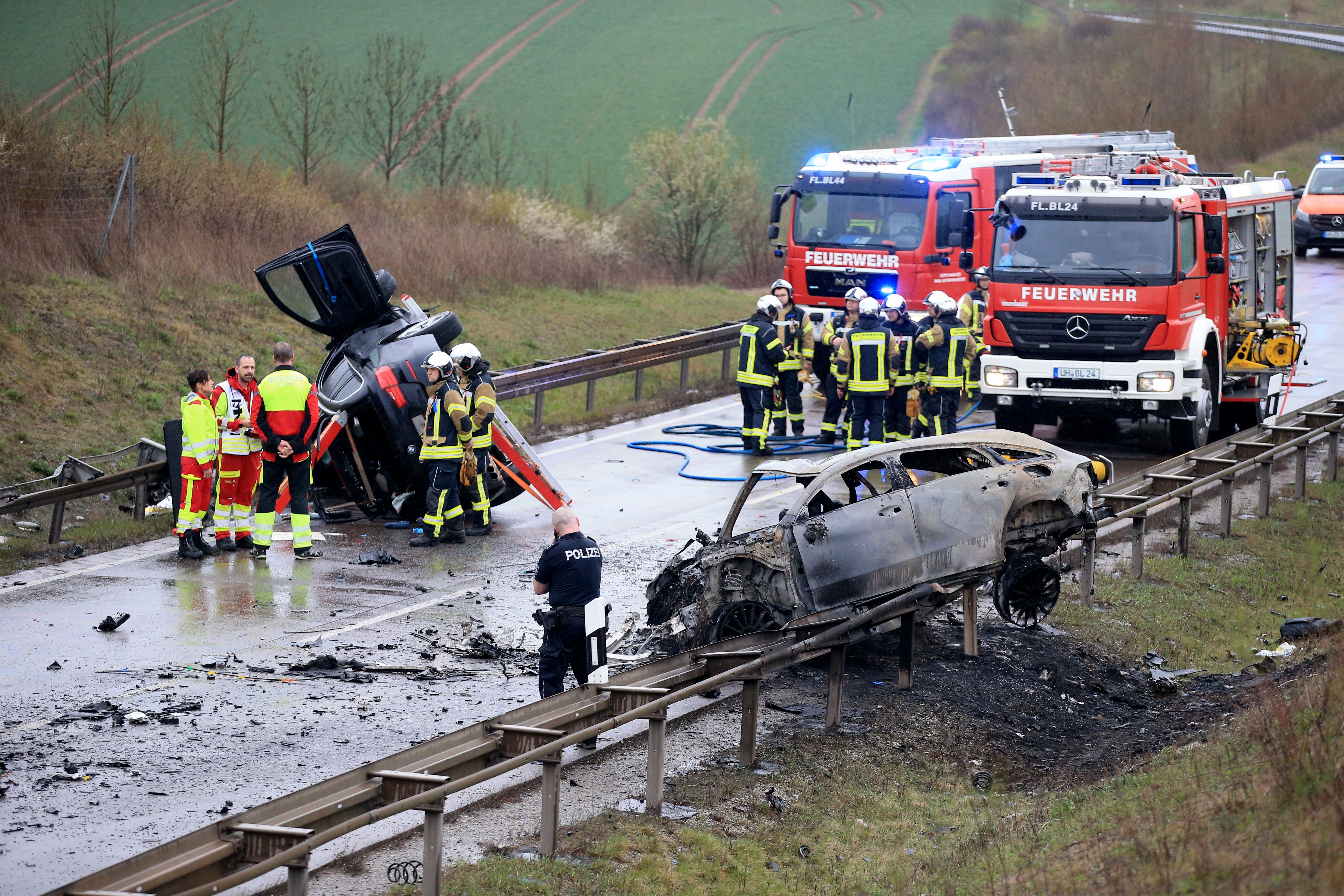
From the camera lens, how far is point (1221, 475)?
13203 mm

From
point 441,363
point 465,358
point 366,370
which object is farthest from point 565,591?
point 366,370

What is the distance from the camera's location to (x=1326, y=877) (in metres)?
5.09

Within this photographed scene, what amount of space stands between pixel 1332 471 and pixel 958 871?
11386mm

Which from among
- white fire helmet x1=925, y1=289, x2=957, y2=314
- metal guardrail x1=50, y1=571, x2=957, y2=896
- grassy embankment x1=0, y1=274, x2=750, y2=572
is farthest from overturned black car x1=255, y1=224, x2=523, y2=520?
metal guardrail x1=50, y1=571, x2=957, y2=896

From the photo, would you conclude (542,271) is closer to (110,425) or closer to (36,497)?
(110,425)

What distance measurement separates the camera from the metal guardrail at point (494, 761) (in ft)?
17.4

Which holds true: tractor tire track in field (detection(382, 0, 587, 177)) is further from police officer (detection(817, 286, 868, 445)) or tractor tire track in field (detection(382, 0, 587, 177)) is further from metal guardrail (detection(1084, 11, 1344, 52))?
metal guardrail (detection(1084, 11, 1344, 52))

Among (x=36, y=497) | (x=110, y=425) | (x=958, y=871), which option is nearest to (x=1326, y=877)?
(x=958, y=871)

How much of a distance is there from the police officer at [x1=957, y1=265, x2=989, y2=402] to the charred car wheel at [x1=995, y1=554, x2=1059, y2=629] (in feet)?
24.1

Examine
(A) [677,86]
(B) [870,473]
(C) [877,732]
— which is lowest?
(C) [877,732]

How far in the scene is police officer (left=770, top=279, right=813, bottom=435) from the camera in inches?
704

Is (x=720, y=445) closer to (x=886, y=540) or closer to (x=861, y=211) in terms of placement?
(x=861, y=211)

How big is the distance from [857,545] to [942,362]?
23.0ft

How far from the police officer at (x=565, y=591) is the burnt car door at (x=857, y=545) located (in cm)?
181
